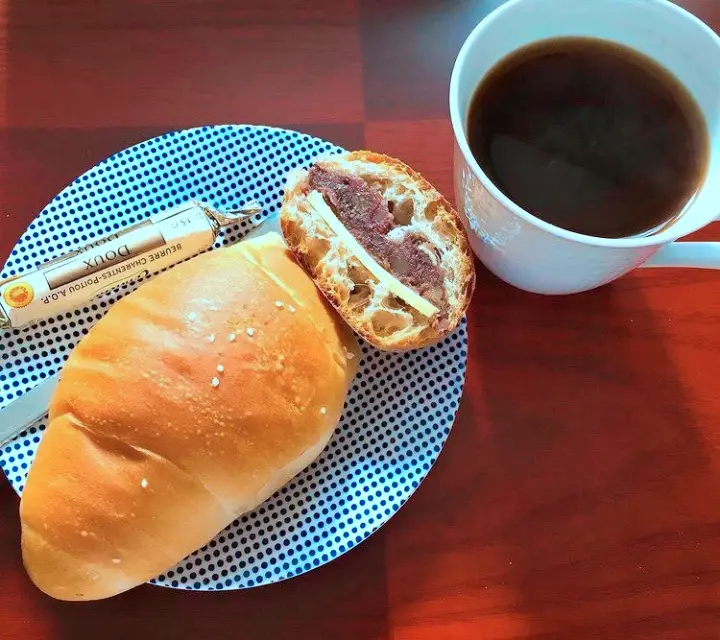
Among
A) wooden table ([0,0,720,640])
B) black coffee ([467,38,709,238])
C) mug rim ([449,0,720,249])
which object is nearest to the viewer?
mug rim ([449,0,720,249])

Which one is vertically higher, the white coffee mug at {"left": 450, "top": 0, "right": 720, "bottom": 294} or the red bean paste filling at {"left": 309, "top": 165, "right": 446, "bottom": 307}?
the white coffee mug at {"left": 450, "top": 0, "right": 720, "bottom": 294}

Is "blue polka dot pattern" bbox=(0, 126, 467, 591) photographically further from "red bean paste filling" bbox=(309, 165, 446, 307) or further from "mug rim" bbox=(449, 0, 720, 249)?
"mug rim" bbox=(449, 0, 720, 249)

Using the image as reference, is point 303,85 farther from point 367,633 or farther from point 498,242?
point 367,633

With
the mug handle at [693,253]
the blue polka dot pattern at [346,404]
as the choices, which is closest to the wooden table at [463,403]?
the blue polka dot pattern at [346,404]

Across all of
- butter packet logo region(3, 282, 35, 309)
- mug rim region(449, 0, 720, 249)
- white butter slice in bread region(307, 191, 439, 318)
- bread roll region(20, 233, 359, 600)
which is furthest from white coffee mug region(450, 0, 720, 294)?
butter packet logo region(3, 282, 35, 309)

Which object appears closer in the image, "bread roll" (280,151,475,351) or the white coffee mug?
the white coffee mug

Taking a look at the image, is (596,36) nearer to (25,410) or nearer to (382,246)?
(382,246)

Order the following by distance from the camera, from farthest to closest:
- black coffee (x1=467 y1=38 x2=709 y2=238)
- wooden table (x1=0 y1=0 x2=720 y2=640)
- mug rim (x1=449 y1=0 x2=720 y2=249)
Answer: wooden table (x1=0 y1=0 x2=720 y2=640) → black coffee (x1=467 y1=38 x2=709 y2=238) → mug rim (x1=449 y1=0 x2=720 y2=249)
